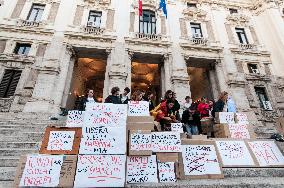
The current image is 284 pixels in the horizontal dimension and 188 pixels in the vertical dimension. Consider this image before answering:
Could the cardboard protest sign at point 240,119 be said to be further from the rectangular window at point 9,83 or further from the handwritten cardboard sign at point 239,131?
the rectangular window at point 9,83

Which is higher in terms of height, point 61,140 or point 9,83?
point 9,83

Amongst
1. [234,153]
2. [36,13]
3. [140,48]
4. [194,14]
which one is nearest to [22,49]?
[36,13]

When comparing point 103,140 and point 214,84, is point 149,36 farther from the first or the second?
point 103,140

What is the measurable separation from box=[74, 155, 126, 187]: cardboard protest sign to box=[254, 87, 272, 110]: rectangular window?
1386cm

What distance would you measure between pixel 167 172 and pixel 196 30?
49.0ft

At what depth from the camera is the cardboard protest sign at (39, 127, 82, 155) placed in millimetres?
4160

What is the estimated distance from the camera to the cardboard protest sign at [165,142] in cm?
445

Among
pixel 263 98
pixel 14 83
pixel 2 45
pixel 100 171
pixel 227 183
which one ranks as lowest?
pixel 227 183

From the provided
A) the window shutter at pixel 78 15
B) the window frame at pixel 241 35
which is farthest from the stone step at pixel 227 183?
the window frame at pixel 241 35

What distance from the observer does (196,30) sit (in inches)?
688

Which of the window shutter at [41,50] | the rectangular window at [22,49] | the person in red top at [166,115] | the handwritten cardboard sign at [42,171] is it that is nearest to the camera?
the handwritten cardboard sign at [42,171]

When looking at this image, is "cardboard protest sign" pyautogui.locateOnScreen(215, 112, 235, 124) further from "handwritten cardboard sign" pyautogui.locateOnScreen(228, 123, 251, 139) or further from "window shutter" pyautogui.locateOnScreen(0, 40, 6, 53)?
"window shutter" pyautogui.locateOnScreen(0, 40, 6, 53)

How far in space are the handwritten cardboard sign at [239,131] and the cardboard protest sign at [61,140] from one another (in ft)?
14.2

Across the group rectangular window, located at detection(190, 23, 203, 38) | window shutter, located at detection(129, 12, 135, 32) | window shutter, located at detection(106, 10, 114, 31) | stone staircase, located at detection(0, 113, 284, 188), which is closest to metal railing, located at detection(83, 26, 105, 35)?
window shutter, located at detection(106, 10, 114, 31)
